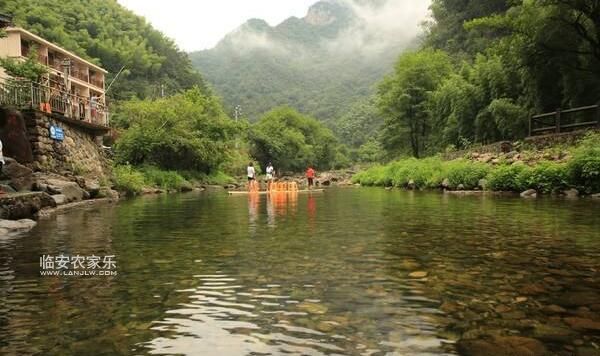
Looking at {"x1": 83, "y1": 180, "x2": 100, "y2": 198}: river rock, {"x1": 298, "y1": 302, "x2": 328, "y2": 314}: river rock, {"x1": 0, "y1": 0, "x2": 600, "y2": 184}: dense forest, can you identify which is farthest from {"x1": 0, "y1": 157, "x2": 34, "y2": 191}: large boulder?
{"x1": 0, "y1": 0, "x2": 600, "y2": 184}: dense forest

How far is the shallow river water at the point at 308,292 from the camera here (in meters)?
3.86

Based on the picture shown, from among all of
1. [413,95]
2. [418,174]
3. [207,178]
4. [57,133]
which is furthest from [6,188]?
[413,95]

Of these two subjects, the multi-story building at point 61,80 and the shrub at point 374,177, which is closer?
the multi-story building at point 61,80

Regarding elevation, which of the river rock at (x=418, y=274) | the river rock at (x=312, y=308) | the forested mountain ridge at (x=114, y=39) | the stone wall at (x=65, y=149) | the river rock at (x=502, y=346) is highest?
the forested mountain ridge at (x=114, y=39)

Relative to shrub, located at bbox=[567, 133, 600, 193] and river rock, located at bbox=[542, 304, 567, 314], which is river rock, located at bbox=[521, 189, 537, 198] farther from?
river rock, located at bbox=[542, 304, 567, 314]

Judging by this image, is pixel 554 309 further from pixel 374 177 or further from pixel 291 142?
pixel 291 142

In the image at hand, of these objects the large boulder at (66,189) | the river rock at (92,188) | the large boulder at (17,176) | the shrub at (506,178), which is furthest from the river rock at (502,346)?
the river rock at (92,188)

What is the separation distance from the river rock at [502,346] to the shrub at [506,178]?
742 inches

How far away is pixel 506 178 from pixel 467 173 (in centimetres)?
371

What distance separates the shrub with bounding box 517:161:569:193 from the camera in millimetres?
19031

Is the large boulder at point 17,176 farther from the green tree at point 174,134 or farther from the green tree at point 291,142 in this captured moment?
the green tree at point 291,142

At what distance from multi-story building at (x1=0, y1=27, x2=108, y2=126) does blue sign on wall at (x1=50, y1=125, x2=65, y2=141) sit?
0.84 meters

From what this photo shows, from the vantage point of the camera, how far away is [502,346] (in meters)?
3.63

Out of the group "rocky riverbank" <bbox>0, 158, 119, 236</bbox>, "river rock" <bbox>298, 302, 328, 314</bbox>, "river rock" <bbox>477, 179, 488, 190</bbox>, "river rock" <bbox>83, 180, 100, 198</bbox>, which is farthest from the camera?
"river rock" <bbox>477, 179, 488, 190</bbox>
